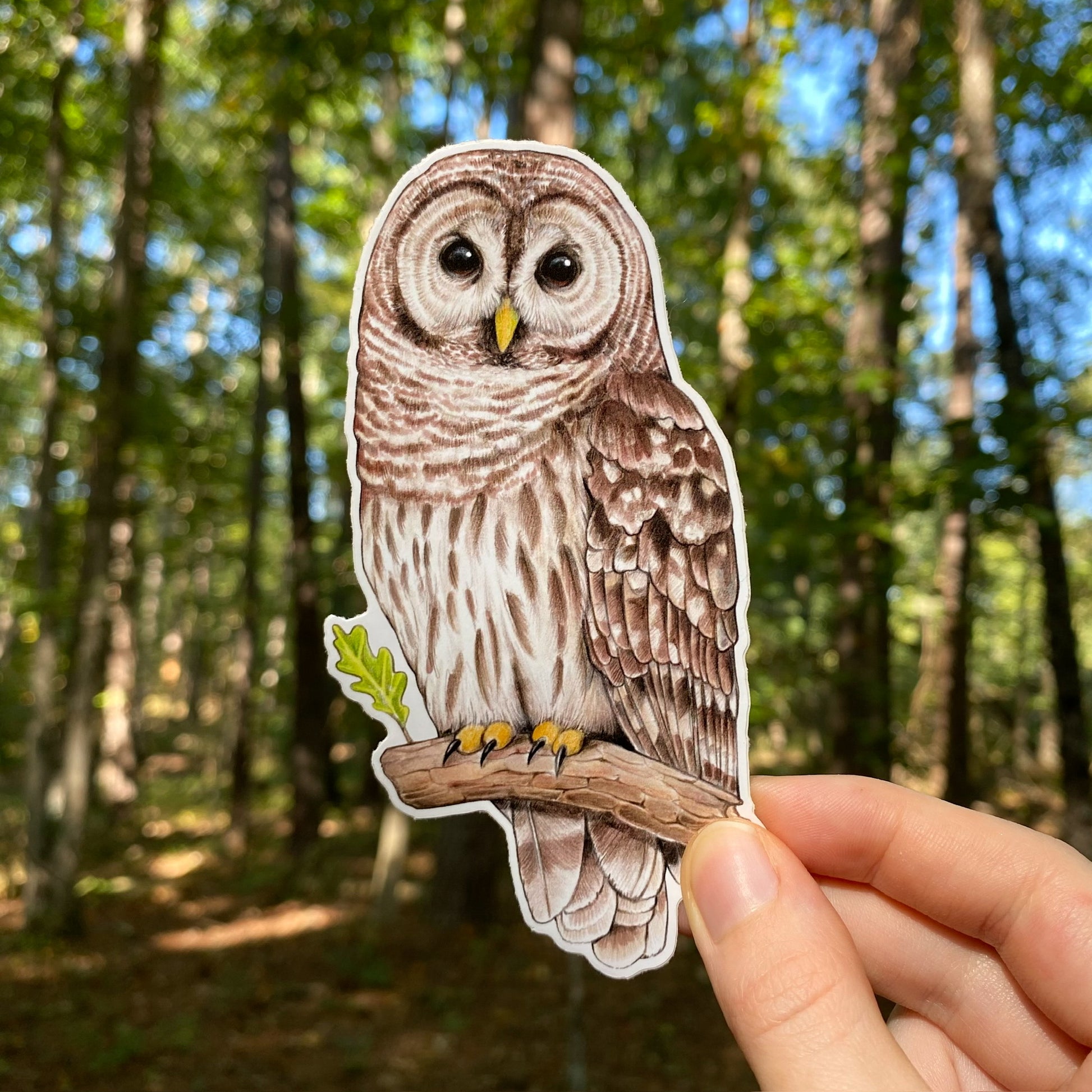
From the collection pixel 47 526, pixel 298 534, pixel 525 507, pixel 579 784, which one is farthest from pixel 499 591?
pixel 47 526

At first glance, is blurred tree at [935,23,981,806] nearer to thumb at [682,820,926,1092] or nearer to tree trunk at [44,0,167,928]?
thumb at [682,820,926,1092]

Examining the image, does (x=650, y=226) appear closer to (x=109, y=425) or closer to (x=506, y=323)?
(x=506, y=323)

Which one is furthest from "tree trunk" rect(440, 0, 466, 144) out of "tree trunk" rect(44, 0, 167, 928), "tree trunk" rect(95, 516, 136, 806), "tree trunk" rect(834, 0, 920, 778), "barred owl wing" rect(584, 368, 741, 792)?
"tree trunk" rect(95, 516, 136, 806)

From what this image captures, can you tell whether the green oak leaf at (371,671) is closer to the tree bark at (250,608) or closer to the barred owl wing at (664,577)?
the barred owl wing at (664,577)

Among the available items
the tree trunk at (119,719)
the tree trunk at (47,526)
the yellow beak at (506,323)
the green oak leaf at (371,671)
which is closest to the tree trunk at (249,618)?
the tree trunk at (47,526)

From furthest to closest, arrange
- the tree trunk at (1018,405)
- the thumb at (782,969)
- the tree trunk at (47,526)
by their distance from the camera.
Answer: the tree trunk at (47,526)
the tree trunk at (1018,405)
the thumb at (782,969)
